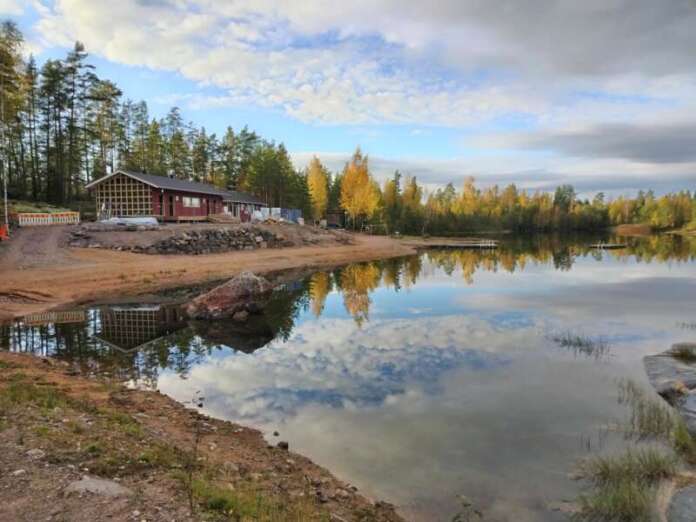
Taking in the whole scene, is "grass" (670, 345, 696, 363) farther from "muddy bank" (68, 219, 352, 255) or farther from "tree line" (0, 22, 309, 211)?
"tree line" (0, 22, 309, 211)

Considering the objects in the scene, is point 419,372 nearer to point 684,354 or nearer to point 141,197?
point 684,354

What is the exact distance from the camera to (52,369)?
12.2 m

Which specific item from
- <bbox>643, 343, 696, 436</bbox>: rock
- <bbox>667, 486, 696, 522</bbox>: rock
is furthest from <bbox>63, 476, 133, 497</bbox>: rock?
<bbox>643, 343, 696, 436</bbox>: rock

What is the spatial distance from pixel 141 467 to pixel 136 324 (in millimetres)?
13939

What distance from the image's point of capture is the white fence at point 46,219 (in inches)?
1507

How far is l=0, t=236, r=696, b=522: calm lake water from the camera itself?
8133 millimetres

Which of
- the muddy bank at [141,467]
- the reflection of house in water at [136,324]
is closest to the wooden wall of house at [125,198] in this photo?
the reflection of house in water at [136,324]

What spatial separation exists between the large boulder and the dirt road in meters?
7.35

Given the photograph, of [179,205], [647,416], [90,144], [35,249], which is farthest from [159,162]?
[647,416]

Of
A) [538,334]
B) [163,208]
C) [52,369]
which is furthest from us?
[163,208]

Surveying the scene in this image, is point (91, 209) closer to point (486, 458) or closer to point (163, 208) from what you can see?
point (163, 208)

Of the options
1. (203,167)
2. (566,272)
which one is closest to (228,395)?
(566,272)

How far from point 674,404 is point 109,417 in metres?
13.0

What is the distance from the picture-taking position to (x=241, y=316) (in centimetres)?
2058
